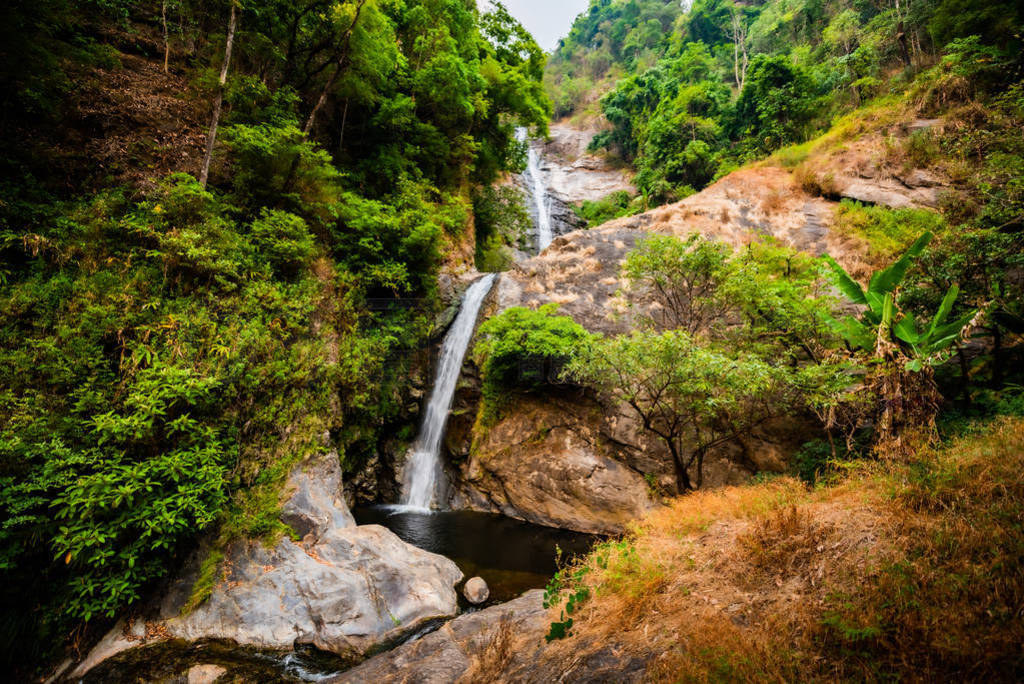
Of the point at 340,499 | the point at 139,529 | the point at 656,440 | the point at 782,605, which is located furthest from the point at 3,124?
the point at 656,440

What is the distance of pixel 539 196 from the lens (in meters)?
28.9

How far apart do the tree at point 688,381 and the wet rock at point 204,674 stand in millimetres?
6946

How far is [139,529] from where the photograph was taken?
4598mm

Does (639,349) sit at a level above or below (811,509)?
above

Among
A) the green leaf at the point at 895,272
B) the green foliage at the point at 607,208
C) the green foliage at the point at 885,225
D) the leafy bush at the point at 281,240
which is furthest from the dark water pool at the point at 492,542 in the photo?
the green foliage at the point at 607,208

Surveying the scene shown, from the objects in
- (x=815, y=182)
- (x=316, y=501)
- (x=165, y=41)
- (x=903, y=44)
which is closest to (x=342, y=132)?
(x=165, y=41)

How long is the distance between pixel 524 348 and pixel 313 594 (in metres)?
6.61

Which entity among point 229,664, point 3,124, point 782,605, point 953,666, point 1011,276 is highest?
point 3,124

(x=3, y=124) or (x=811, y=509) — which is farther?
(x=3, y=124)

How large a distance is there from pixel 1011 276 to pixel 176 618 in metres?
14.9

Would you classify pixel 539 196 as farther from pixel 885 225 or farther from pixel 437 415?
pixel 437 415

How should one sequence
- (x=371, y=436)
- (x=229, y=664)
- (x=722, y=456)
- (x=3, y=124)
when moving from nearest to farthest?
(x=229, y=664), (x=3, y=124), (x=722, y=456), (x=371, y=436)

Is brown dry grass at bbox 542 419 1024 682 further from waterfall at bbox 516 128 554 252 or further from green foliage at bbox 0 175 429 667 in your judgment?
waterfall at bbox 516 128 554 252

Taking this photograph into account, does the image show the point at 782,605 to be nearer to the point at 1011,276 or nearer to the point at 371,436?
the point at 1011,276
